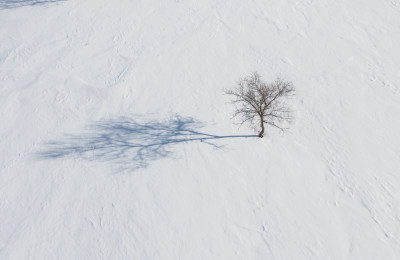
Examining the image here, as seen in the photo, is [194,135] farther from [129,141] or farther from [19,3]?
[19,3]

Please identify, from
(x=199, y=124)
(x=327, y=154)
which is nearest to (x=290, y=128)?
(x=327, y=154)

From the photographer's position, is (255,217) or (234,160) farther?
(234,160)

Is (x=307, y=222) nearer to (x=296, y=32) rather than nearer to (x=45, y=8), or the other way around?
(x=296, y=32)

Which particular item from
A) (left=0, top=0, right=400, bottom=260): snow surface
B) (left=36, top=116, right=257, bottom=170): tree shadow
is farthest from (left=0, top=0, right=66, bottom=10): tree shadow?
(left=36, top=116, right=257, bottom=170): tree shadow

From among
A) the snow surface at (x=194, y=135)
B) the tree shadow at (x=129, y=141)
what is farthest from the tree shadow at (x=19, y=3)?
the tree shadow at (x=129, y=141)

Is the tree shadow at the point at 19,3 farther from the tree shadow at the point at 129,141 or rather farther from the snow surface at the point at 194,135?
the tree shadow at the point at 129,141

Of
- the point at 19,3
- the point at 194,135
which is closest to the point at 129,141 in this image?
the point at 194,135
